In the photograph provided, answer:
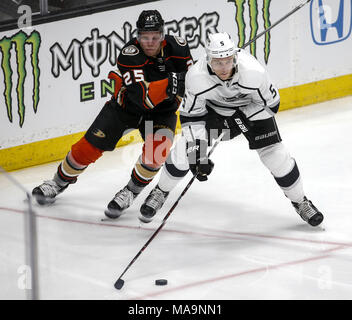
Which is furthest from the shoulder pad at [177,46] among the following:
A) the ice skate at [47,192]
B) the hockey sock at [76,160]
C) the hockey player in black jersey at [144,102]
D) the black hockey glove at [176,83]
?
the ice skate at [47,192]

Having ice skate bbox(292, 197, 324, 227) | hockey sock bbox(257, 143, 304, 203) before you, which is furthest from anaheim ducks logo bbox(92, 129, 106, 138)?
ice skate bbox(292, 197, 324, 227)

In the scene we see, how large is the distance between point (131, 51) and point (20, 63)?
1.27 meters

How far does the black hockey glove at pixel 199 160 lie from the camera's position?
4012mm

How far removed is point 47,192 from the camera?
16.1ft

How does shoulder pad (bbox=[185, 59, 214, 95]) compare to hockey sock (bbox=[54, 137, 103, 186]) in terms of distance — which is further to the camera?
hockey sock (bbox=[54, 137, 103, 186])

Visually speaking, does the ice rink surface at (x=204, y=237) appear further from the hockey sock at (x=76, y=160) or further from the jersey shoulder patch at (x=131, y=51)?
the jersey shoulder patch at (x=131, y=51)

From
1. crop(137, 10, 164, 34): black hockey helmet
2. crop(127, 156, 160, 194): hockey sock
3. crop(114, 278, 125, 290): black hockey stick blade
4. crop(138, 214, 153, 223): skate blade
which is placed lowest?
crop(114, 278, 125, 290): black hockey stick blade

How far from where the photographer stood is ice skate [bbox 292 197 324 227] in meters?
4.29

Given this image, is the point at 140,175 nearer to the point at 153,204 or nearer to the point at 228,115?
the point at 153,204

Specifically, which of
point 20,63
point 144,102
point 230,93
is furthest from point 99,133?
point 20,63

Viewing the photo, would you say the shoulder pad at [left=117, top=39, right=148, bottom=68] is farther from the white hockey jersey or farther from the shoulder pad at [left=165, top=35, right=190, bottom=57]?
the white hockey jersey

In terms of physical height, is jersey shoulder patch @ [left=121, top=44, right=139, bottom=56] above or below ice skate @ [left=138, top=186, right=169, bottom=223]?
above

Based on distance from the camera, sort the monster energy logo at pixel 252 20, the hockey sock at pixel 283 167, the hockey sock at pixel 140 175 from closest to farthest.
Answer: the hockey sock at pixel 283 167 → the hockey sock at pixel 140 175 → the monster energy logo at pixel 252 20

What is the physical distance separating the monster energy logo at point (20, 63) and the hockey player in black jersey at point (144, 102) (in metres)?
0.94
